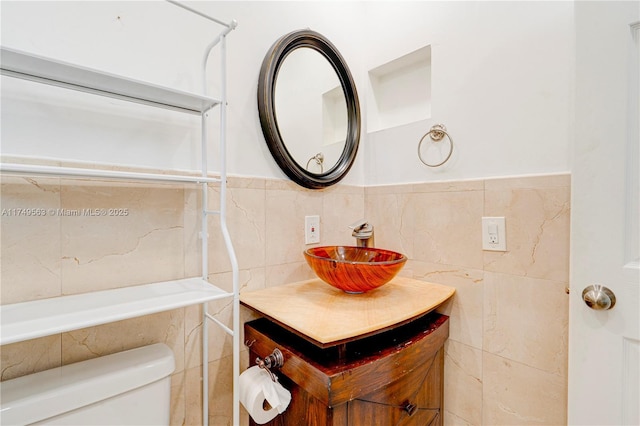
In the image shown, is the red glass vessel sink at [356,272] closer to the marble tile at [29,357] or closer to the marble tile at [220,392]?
the marble tile at [220,392]

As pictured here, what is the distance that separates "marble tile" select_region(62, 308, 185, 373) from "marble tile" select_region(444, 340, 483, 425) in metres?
1.00

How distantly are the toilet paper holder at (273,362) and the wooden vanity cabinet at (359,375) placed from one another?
1cm

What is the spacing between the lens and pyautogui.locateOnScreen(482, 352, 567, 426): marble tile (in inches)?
36.3

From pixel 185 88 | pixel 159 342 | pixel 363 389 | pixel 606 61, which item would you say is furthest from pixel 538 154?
pixel 159 342

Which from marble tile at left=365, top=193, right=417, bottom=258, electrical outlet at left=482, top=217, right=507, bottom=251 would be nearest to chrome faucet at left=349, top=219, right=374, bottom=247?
marble tile at left=365, top=193, right=417, bottom=258

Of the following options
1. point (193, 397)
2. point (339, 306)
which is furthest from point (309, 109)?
point (193, 397)

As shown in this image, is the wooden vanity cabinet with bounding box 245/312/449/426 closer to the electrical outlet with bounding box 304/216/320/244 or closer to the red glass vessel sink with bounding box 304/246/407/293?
the red glass vessel sink with bounding box 304/246/407/293

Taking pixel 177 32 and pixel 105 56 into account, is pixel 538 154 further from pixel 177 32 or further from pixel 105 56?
pixel 105 56

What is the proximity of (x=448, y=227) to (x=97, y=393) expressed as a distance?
1208 millimetres

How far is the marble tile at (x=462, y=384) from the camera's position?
3.57 feet

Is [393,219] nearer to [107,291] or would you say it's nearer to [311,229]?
[311,229]

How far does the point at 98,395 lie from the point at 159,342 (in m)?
0.22

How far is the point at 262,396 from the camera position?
2.75ft

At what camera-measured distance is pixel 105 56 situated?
2.77ft
